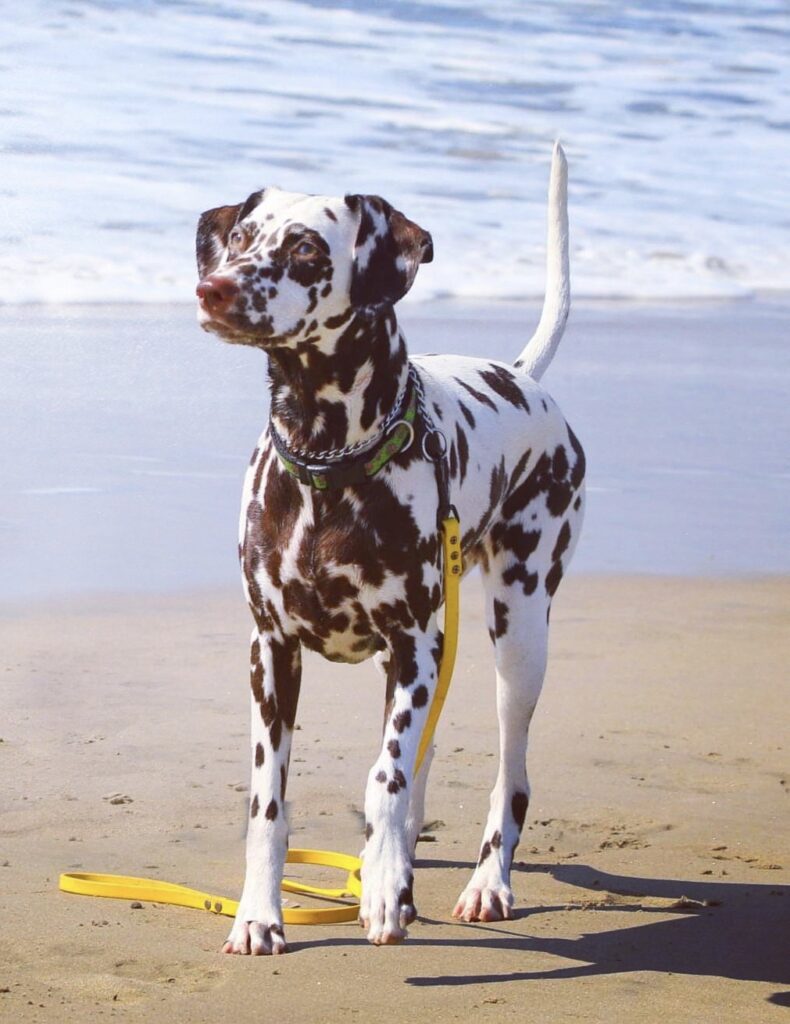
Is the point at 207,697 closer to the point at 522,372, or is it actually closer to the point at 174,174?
the point at 522,372

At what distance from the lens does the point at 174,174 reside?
16.5 meters

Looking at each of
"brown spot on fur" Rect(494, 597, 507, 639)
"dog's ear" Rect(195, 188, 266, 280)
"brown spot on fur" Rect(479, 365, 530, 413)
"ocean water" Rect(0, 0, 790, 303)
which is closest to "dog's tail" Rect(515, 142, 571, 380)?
"brown spot on fur" Rect(479, 365, 530, 413)

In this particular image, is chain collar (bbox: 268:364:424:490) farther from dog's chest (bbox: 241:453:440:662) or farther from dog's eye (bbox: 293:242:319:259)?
dog's eye (bbox: 293:242:319:259)

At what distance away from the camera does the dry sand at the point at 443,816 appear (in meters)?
3.87

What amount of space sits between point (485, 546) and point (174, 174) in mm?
12083

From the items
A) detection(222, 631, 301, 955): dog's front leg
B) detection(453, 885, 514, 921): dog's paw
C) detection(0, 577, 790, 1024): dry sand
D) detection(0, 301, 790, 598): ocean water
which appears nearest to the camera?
detection(0, 577, 790, 1024): dry sand

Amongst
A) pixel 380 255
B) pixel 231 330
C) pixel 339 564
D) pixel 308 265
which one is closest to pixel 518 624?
pixel 339 564

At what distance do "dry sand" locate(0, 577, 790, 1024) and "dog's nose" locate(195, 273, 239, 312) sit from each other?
4.69ft

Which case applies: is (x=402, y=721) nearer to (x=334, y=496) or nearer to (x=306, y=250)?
(x=334, y=496)

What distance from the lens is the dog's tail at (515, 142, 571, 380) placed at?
218 inches

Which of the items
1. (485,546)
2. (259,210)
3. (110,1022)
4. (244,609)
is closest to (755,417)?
(244,609)

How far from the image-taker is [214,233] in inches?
170

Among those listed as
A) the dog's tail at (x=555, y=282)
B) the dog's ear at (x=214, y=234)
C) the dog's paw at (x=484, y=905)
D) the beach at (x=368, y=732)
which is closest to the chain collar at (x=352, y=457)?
the dog's ear at (x=214, y=234)

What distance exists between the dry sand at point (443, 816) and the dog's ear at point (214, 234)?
1.57 metres
